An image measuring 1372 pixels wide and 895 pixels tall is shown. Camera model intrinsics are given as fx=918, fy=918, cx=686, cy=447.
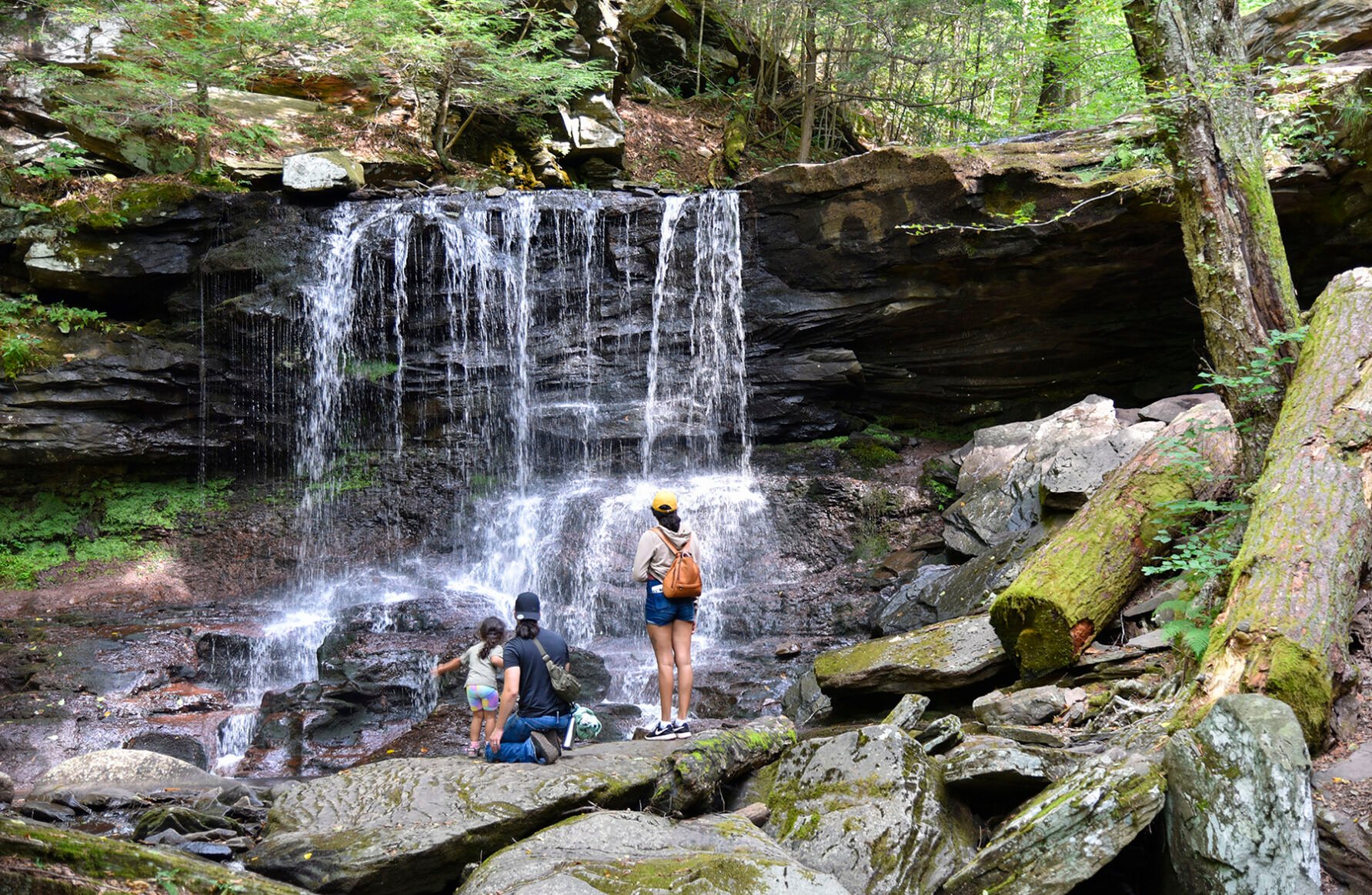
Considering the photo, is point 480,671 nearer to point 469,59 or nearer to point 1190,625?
point 1190,625

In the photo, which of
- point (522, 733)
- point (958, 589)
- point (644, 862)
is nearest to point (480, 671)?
point (522, 733)

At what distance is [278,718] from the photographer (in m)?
8.01

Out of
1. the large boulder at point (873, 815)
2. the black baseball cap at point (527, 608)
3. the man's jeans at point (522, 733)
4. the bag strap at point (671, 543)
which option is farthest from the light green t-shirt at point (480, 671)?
the large boulder at point (873, 815)

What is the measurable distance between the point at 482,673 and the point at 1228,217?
5674 mm

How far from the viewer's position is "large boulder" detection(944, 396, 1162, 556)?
853 centimetres

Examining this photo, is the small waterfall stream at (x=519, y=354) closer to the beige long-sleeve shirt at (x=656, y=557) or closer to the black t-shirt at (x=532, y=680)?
the beige long-sleeve shirt at (x=656, y=557)

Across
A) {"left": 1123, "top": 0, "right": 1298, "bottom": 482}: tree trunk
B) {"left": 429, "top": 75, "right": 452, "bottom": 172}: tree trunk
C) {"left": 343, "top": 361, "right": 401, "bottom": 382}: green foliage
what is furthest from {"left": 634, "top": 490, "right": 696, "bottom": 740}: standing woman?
{"left": 429, "top": 75, "right": 452, "bottom": 172}: tree trunk

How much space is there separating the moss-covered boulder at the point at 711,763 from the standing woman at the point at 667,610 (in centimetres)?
72

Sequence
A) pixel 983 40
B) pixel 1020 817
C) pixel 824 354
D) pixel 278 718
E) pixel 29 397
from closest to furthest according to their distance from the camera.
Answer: pixel 1020 817, pixel 278 718, pixel 29 397, pixel 824 354, pixel 983 40

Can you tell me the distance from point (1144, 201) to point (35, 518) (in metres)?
14.2

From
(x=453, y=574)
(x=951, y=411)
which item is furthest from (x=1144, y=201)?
(x=453, y=574)

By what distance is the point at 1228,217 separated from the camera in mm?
5961

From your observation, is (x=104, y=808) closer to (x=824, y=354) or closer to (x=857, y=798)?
(x=857, y=798)

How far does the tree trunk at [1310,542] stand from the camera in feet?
13.5
